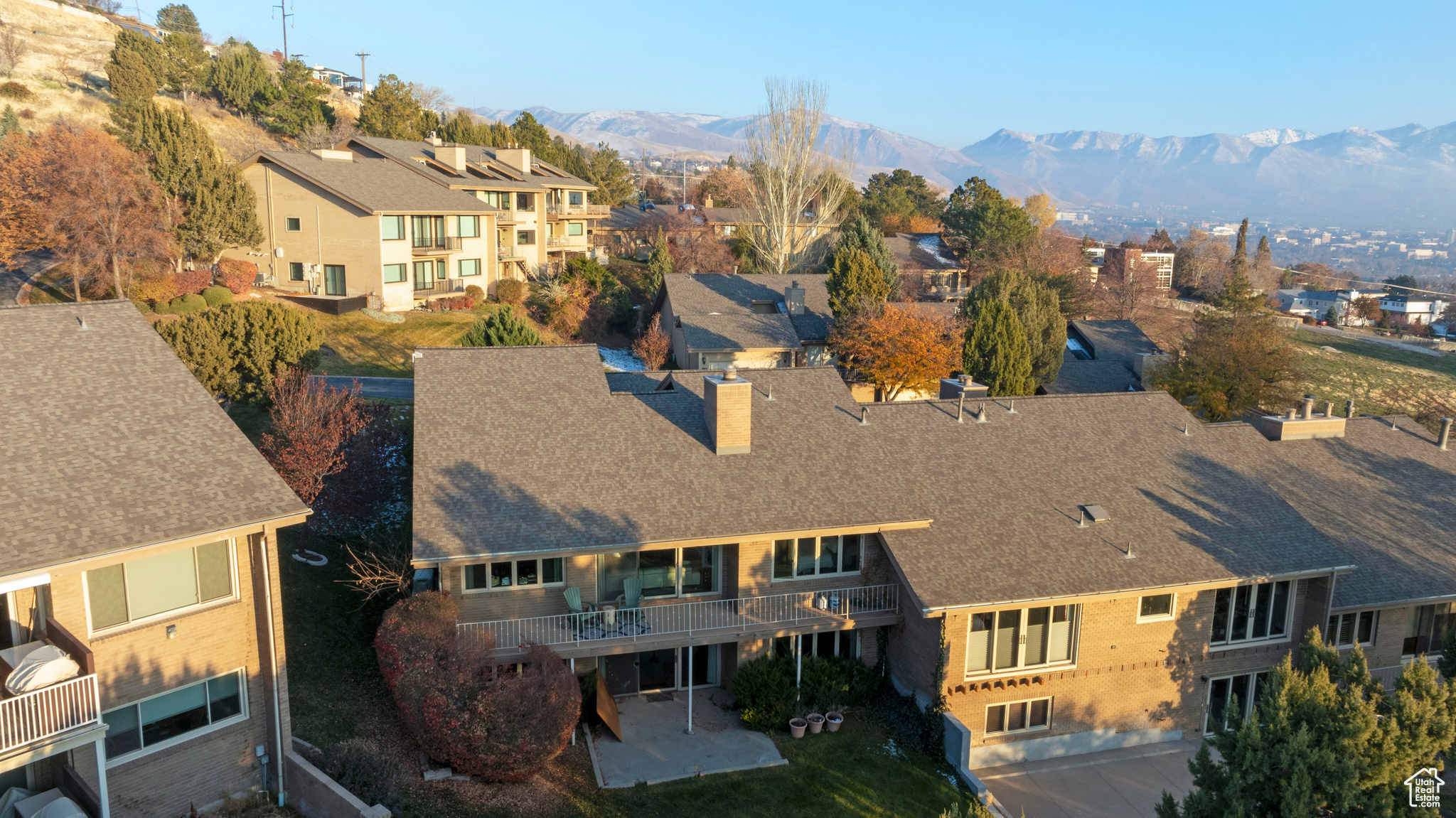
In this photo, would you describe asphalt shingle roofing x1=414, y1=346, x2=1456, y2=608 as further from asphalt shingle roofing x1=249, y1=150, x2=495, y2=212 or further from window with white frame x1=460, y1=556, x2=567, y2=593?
asphalt shingle roofing x1=249, y1=150, x2=495, y2=212

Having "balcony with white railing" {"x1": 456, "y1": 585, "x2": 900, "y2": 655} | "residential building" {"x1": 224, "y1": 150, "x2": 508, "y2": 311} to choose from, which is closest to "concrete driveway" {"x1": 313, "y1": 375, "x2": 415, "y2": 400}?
"residential building" {"x1": 224, "y1": 150, "x2": 508, "y2": 311}

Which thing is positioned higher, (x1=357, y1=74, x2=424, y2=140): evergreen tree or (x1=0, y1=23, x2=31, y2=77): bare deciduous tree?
(x1=0, y1=23, x2=31, y2=77): bare deciduous tree

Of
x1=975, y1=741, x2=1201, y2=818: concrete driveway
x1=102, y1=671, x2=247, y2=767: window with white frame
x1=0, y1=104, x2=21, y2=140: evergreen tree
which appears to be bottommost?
x1=975, y1=741, x2=1201, y2=818: concrete driveway

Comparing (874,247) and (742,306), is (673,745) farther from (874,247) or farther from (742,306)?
(874,247)

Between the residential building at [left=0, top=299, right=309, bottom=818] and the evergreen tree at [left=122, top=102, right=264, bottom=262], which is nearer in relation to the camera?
the residential building at [left=0, top=299, right=309, bottom=818]

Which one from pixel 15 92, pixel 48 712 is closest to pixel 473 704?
pixel 48 712

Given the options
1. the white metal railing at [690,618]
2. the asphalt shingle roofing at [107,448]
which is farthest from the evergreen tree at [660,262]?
the asphalt shingle roofing at [107,448]
